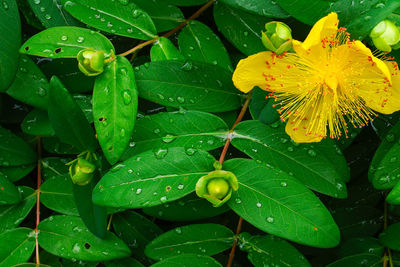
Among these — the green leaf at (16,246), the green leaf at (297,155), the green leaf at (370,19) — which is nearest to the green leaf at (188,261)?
the green leaf at (297,155)

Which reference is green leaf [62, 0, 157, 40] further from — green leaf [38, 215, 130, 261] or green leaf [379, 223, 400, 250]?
green leaf [379, 223, 400, 250]

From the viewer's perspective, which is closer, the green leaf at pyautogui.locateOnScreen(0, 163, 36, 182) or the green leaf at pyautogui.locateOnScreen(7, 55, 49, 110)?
the green leaf at pyautogui.locateOnScreen(7, 55, 49, 110)

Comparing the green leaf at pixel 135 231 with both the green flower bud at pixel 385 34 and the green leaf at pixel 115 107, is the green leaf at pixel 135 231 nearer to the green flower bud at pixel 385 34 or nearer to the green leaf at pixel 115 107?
the green leaf at pixel 115 107

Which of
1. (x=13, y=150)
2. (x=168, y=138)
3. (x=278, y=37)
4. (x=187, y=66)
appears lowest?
(x=13, y=150)

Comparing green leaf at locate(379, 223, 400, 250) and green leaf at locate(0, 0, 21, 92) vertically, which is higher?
green leaf at locate(0, 0, 21, 92)

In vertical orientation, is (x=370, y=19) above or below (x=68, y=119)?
above

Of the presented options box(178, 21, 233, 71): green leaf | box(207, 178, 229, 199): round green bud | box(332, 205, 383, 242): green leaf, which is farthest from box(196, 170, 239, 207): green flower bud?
box(332, 205, 383, 242): green leaf

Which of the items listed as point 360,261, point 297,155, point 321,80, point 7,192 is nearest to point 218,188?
point 297,155

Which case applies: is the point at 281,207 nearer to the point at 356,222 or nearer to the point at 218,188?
the point at 218,188

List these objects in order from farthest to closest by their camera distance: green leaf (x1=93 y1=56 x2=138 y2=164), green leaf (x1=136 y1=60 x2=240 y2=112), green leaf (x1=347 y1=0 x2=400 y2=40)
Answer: green leaf (x1=136 y1=60 x2=240 y2=112), green leaf (x1=93 y1=56 x2=138 y2=164), green leaf (x1=347 y1=0 x2=400 y2=40)
